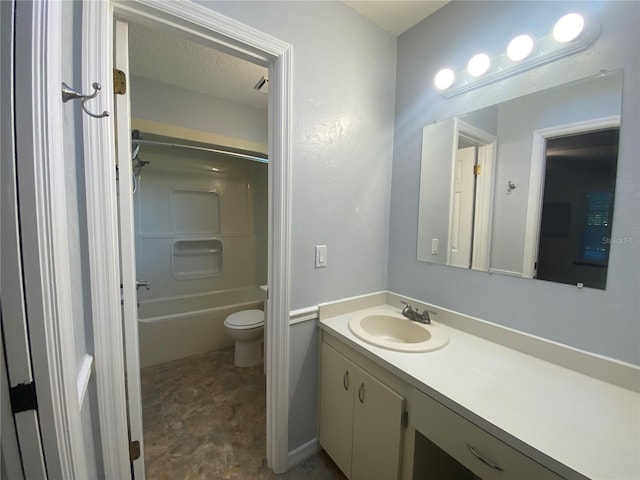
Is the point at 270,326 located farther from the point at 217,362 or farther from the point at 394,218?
the point at 217,362

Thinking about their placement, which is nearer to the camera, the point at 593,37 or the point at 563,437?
the point at 563,437

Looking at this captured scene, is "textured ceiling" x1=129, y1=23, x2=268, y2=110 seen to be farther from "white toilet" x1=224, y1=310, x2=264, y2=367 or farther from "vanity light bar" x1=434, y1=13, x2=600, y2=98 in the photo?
"white toilet" x1=224, y1=310, x2=264, y2=367

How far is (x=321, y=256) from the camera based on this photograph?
1.39 m

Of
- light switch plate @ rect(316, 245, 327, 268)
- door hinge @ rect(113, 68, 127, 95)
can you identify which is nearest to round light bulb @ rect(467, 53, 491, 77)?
light switch plate @ rect(316, 245, 327, 268)

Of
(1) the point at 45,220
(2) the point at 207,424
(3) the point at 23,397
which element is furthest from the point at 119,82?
(2) the point at 207,424

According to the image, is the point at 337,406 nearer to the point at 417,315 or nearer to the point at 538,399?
the point at 417,315

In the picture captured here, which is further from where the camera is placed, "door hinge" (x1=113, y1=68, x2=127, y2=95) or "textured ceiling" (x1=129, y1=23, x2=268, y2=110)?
"textured ceiling" (x1=129, y1=23, x2=268, y2=110)

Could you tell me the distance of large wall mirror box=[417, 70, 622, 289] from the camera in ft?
3.04

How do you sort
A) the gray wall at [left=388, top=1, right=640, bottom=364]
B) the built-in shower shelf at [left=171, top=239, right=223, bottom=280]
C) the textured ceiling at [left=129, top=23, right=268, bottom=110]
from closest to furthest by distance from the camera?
the gray wall at [left=388, top=1, right=640, bottom=364] < the textured ceiling at [left=129, top=23, right=268, bottom=110] < the built-in shower shelf at [left=171, top=239, right=223, bottom=280]

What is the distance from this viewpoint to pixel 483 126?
1244mm

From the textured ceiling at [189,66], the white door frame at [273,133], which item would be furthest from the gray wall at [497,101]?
the textured ceiling at [189,66]

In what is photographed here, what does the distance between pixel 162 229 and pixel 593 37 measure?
3.28m

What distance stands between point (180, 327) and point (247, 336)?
2.35 feet

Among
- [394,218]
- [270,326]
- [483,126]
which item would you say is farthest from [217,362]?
[483,126]
